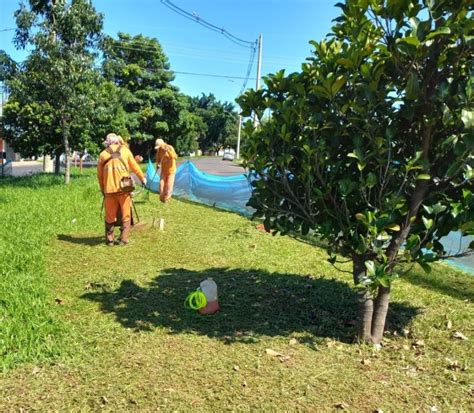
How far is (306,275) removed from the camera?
594cm

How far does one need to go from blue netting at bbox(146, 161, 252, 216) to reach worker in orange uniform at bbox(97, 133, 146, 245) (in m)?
3.76

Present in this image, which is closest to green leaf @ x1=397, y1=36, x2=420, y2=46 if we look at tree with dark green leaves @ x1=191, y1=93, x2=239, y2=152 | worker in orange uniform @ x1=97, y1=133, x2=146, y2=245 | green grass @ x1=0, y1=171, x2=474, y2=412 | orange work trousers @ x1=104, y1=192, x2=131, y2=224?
green grass @ x1=0, y1=171, x2=474, y2=412

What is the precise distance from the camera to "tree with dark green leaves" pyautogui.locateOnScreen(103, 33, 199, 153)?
37062 mm

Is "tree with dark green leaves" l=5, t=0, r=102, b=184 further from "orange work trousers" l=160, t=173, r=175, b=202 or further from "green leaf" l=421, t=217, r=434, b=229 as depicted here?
"green leaf" l=421, t=217, r=434, b=229

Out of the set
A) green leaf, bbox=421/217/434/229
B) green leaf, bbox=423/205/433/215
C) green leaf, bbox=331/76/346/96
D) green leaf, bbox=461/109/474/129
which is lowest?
green leaf, bbox=421/217/434/229

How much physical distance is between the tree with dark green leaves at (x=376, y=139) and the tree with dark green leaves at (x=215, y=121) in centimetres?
7952

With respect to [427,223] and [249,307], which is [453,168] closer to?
[427,223]

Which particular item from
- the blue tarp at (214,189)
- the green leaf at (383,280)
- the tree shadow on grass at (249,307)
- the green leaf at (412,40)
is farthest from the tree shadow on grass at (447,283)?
the blue tarp at (214,189)

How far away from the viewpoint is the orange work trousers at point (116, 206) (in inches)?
282

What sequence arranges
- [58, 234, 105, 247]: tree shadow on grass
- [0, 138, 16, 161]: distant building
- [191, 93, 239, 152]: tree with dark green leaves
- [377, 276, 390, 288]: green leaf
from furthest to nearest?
[191, 93, 239, 152]: tree with dark green leaves → [0, 138, 16, 161]: distant building → [58, 234, 105, 247]: tree shadow on grass → [377, 276, 390, 288]: green leaf

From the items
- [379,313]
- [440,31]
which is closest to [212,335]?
[379,313]

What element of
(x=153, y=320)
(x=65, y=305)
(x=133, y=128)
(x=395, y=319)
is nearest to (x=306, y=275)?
(x=395, y=319)

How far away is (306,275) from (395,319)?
1579 millimetres

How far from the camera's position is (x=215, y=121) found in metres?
85.3
